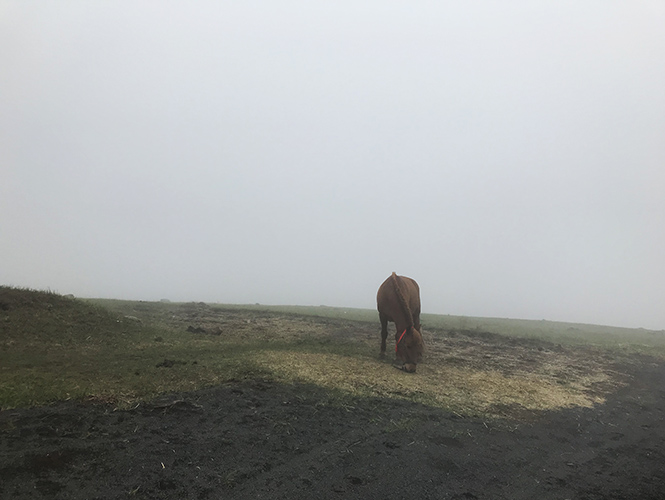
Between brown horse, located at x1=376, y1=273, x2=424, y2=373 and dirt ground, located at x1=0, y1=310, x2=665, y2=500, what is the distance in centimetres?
339

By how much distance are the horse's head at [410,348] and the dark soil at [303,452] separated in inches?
138

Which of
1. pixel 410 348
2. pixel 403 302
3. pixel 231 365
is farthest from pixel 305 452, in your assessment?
pixel 403 302

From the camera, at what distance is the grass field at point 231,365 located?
293 inches

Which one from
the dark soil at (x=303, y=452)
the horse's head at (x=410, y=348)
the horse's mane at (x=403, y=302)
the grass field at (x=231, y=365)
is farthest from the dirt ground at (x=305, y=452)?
the horse's mane at (x=403, y=302)

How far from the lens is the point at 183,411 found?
21.1 ft

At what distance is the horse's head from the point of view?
11492 mm

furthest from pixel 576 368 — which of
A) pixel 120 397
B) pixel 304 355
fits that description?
pixel 120 397

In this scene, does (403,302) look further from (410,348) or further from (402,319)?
(410,348)

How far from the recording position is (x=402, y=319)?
40.6 feet

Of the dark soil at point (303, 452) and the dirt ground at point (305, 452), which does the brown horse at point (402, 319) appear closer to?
the dirt ground at point (305, 452)

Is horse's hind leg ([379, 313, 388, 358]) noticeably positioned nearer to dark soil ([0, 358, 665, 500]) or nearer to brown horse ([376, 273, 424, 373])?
brown horse ([376, 273, 424, 373])

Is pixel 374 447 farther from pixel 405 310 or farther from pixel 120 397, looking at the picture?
pixel 405 310

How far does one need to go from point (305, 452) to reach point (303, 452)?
0.03 meters

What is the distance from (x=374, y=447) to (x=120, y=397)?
481 cm
